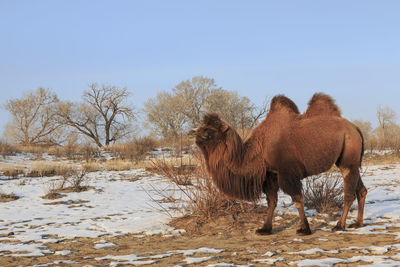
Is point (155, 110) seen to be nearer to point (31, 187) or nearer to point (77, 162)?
point (77, 162)

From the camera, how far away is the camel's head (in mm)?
5406

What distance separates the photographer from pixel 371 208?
7559 mm

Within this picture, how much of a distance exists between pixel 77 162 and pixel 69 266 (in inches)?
718

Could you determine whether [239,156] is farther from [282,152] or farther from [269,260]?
[269,260]

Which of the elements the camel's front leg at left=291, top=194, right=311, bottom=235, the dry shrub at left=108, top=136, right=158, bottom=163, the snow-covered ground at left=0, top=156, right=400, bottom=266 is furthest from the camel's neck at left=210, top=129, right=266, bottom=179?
the dry shrub at left=108, top=136, right=158, bottom=163

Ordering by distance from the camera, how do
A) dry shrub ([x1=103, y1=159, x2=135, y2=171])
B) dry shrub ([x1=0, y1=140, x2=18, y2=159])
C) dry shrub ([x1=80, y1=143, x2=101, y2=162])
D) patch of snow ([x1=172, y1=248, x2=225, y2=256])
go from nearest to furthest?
patch of snow ([x1=172, y1=248, x2=225, y2=256]) < dry shrub ([x1=103, y1=159, x2=135, y2=171]) < dry shrub ([x1=0, y1=140, x2=18, y2=159]) < dry shrub ([x1=80, y1=143, x2=101, y2=162])

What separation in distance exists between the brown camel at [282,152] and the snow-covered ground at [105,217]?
0.83 meters

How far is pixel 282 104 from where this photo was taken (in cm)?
603

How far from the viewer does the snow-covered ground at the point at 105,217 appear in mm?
5395

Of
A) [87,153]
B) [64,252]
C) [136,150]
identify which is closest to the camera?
[64,252]

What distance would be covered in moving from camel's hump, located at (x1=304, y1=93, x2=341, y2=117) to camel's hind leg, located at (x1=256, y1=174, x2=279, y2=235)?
114 centimetres

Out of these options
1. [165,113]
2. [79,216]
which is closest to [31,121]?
[165,113]

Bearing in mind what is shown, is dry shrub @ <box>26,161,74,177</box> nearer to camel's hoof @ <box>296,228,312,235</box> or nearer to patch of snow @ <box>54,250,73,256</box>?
patch of snow @ <box>54,250,73,256</box>

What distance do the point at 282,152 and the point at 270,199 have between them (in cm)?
82
